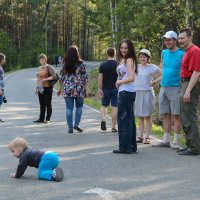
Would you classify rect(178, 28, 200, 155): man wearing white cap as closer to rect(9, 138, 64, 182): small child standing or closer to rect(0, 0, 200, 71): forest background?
rect(9, 138, 64, 182): small child standing

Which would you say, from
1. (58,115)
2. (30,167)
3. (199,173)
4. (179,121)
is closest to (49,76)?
(58,115)

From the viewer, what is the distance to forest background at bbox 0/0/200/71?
2881cm

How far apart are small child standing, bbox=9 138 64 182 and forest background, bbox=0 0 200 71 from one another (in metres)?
19.1

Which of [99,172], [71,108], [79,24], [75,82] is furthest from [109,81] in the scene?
[79,24]

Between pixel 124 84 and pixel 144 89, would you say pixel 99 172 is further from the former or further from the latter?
pixel 144 89

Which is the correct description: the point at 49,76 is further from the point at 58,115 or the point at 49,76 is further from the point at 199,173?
the point at 199,173

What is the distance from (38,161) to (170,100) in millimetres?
3430

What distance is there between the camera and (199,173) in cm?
805

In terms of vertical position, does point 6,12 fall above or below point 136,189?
above

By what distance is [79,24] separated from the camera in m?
106

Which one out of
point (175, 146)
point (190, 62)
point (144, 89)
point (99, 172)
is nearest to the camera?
point (99, 172)

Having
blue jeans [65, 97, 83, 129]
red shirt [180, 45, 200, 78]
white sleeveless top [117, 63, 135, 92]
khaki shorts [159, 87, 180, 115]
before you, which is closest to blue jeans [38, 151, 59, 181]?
white sleeveless top [117, 63, 135, 92]

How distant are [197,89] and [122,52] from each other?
4.94 feet

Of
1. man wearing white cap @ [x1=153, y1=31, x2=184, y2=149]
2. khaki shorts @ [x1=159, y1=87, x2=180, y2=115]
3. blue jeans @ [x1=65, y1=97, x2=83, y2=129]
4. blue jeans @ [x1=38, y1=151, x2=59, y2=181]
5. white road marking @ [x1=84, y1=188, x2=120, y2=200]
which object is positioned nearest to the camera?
white road marking @ [x1=84, y1=188, x2=120, y2=200]
